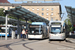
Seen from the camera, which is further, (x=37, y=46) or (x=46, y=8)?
(x=46, y=8)

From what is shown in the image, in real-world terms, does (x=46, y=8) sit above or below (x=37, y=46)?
above

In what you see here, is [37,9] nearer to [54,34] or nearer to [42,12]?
[42,12]

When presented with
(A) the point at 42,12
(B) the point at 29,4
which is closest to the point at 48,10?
(A) the point at 42,12

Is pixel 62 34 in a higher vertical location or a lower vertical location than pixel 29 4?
lower

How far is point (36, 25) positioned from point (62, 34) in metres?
4.58

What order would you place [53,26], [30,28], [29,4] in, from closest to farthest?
1. [53,26]
2. [30,28]
3. [29,4]

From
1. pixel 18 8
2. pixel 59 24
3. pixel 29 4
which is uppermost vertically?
pixel 29 4

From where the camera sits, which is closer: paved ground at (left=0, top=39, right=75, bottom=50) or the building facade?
paved ground at (left=0, top=39, right=75, bottom=50)

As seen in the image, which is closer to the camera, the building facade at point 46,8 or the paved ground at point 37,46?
the paved ground at point 37,46

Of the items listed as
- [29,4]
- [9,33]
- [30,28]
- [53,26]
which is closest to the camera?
[53,26]

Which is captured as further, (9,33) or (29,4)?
(29,4)

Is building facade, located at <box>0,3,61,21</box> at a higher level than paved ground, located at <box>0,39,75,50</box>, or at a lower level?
higher

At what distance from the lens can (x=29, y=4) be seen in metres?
99.9

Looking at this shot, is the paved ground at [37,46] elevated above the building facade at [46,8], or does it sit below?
below
